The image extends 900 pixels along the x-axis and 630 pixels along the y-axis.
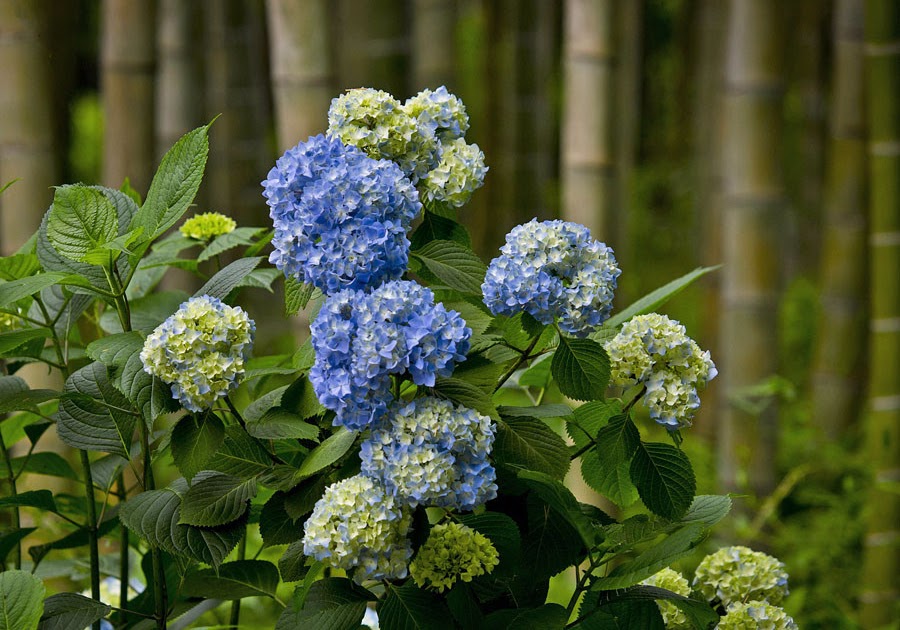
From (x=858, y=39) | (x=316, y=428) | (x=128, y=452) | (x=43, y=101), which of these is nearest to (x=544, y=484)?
(x=316, y=428)

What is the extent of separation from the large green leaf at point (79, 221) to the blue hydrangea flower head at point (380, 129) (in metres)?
0.14

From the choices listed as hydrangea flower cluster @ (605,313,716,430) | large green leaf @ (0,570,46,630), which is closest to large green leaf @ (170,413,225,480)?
large green leaf @ (0,570,46,630)

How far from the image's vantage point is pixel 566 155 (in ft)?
5.90

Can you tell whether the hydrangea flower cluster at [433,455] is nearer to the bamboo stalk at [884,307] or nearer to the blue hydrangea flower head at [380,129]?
the blue hydrangea flower head at [380,129]

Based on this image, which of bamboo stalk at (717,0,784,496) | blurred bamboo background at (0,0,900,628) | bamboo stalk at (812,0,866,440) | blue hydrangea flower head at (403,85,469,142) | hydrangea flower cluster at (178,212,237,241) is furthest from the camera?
bamboo stalk at (812,0,866,440)

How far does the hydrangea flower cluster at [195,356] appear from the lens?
494 mm

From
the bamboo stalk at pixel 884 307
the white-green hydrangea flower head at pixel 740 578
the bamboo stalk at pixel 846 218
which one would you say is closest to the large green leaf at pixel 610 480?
the white-green hydrangea flower head at pixel 740 578

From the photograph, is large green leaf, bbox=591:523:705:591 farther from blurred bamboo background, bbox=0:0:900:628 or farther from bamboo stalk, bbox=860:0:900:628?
bamboo stalk, bbox=860:0:900:628

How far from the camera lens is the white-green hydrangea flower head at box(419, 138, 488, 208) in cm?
56

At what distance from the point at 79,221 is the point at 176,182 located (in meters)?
0.06

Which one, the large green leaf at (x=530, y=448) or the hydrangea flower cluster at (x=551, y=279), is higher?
the hydrangea flower cluster at (x=551, y=279)

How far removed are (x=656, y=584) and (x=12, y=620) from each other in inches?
14.7

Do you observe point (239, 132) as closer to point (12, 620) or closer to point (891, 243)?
point (891, 243)

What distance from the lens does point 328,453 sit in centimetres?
49
